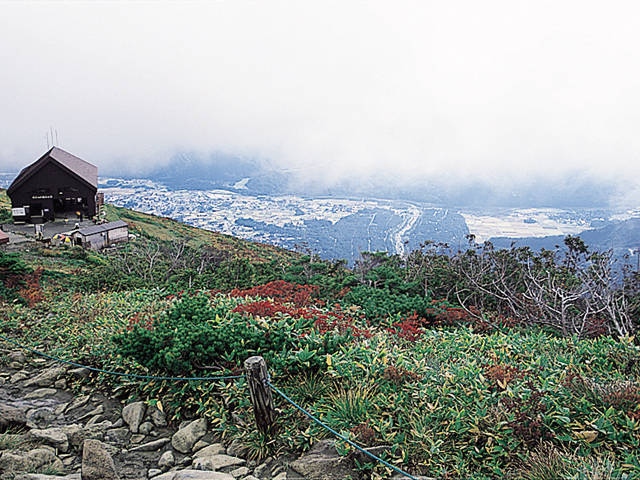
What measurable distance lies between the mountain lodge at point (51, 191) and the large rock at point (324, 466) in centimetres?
2372

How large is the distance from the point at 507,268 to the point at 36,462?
8.59 m

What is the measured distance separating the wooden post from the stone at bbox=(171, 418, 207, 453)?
0.74m

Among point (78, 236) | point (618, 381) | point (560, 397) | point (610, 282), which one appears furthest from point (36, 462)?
point (78, 236)

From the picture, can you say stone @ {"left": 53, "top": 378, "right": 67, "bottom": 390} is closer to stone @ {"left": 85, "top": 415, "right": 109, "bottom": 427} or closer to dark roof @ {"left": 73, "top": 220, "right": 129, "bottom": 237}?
stone @ {"left": 85, "top": 415, "right": 109, "bottom": 427}

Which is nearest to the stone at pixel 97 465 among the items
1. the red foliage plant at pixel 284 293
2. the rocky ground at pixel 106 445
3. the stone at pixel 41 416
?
the rocky ground at pixel 106 445

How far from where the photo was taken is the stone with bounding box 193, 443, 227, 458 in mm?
3811

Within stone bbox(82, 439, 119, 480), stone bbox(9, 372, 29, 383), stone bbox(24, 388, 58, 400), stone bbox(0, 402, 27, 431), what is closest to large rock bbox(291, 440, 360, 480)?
stone bbox(82, 439, 119, 480)

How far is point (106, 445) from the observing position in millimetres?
4082

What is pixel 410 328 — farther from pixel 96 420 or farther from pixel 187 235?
pixel 187 235

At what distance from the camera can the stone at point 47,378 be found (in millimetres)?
5438

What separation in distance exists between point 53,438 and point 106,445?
438 millimetres

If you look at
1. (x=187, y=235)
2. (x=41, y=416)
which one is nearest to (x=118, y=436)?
(x=41, y=416)

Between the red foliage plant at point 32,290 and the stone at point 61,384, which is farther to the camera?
the red foliage plant at point 32,290

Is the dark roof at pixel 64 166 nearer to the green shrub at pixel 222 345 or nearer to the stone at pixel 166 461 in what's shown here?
the green shrub at pixel 222 345
